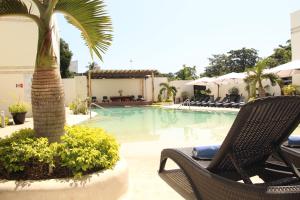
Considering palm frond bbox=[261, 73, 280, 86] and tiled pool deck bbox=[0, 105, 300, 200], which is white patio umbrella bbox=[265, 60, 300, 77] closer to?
palm frond bbox=[261, 73, 280, 86]

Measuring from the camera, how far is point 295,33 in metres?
22.2

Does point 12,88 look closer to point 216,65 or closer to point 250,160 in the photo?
point 250,160

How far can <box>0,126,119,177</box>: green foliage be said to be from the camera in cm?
364

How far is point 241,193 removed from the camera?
2.42m

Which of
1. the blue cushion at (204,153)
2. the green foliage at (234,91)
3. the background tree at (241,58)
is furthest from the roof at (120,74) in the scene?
the blue cushion at (204,153)

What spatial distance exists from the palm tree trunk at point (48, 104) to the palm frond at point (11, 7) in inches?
34.6

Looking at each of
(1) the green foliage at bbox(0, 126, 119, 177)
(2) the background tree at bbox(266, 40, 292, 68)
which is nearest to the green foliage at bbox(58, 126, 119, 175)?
(1) the green foliage at bbox(0, 126, 119, 177)

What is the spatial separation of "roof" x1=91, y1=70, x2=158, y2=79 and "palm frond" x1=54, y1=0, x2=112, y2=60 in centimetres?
2611

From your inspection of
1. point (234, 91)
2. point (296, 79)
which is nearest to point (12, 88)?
point (296, 79)

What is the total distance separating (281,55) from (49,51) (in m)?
41.5

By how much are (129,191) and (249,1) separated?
1447 cm

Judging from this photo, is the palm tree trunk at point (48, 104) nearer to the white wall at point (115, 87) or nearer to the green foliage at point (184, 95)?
the green foliage at point (184, 95)

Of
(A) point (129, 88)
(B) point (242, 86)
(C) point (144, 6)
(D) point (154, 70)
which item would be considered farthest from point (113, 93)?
(C) point (144, 6)

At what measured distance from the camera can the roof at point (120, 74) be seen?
3083 cm
